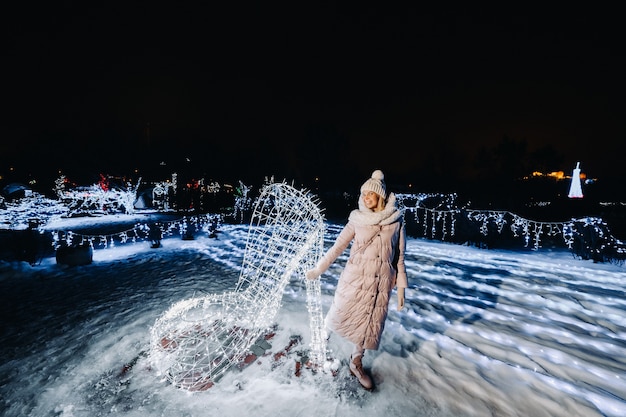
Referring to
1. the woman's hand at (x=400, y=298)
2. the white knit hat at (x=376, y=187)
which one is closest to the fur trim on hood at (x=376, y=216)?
the white knit hat at (x=376, y=187)

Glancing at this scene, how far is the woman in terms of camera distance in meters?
2.41

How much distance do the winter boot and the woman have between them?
1.0 inches

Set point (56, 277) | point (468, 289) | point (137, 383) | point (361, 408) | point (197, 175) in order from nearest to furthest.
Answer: point (361, 408) < point (137, 383) < point (468, 289) < point (56, 277) < point (197, 175)

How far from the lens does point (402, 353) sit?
10.7 feet

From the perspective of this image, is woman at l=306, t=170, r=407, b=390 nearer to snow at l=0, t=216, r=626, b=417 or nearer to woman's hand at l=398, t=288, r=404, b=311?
woman's hand at l=398, t=288, r=404, b=311

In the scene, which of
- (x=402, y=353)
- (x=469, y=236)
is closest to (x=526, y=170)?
(x=469, y=236)

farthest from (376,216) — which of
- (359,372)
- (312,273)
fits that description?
(359,372)

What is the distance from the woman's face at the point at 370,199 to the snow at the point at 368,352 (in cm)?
191

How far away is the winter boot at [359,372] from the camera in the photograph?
2.65 metres

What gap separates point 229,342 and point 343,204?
617 inches

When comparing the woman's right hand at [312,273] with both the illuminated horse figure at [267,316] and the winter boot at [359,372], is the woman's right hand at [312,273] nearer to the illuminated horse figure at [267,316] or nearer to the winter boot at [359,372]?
the illuminated horse figure at [267,316]

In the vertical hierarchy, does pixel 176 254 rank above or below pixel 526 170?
below

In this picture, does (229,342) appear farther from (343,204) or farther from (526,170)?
(526,170)

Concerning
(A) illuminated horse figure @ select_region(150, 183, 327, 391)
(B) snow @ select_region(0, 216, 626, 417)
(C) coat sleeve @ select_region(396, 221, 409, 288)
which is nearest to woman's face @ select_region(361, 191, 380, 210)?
(C) coat sleeve @ select_region(396, 221, 409, 288)
